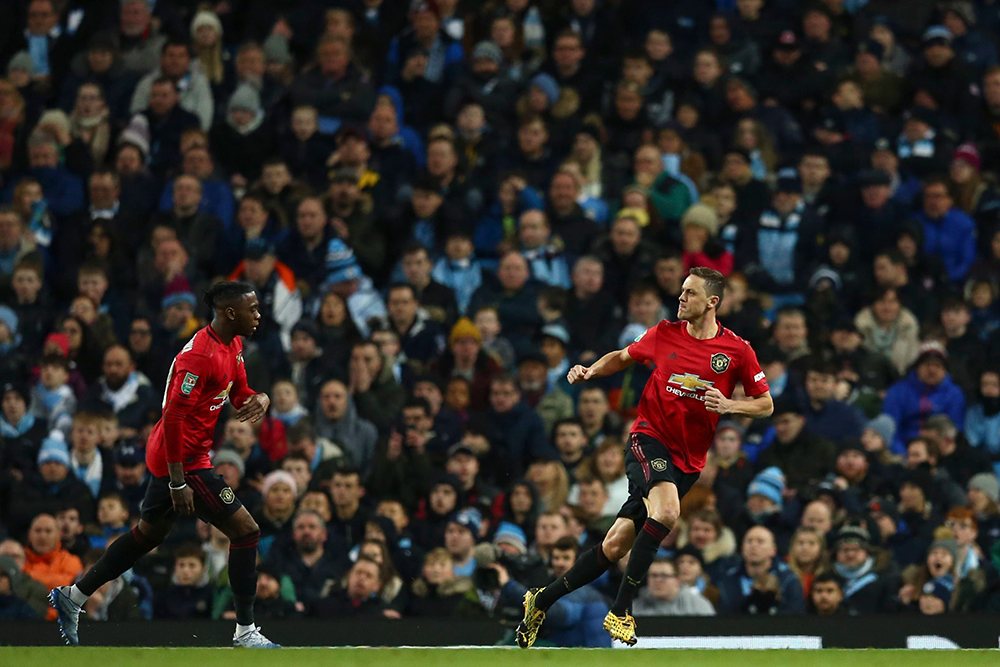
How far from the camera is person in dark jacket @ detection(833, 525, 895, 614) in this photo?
1112 centimetres

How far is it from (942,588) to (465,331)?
4.42 metres

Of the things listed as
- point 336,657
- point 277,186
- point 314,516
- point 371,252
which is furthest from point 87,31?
point 336,657

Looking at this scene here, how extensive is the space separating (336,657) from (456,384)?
16.3ft

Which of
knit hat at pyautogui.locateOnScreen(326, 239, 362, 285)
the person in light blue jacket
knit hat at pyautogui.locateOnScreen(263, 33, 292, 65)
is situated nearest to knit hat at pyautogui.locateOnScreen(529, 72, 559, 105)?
knit hat at pyautogui.locateOnScreen(263, 33, 292, 65)

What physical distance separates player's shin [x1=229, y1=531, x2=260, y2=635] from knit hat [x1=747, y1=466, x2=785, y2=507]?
4.31m

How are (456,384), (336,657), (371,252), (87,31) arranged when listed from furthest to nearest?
(87,31) < (371,252) < (456,384) < (336,657)

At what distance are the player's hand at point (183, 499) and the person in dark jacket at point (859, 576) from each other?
4.77 metres

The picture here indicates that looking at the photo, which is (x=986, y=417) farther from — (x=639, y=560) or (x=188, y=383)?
(x=188, y=383)

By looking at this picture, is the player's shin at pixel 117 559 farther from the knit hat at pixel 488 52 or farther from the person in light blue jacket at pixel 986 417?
the knit hat at pixel 488 52

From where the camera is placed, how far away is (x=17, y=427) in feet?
41.9

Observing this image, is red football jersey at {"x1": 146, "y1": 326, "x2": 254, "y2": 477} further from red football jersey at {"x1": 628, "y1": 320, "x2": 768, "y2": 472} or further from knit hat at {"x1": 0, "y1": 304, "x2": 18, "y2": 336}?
knit hat at {"x1": 0, "y1": 304, "x2": 18, "y2": 336}

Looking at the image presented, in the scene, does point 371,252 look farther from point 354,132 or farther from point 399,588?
point 399,588

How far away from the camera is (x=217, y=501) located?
8.96 meters

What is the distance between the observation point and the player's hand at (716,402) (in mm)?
8516
